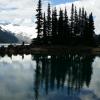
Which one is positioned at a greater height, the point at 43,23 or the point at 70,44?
the point at 43,23

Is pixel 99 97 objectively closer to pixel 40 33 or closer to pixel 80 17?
pixel 40 33

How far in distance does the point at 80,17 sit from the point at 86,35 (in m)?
28.5

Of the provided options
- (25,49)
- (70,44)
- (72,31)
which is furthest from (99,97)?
(72,31)

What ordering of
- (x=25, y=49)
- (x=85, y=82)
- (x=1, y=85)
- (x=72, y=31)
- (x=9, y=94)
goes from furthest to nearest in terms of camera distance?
(x=72, y=31) < (x=25, y=49) < (x=85, y=82) < (x=1, y=85) < (x=9, y=94)

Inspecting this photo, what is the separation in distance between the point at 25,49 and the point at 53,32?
1752cm

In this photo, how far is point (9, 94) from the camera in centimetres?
1838

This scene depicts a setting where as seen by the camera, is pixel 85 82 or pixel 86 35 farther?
pixel 86 35

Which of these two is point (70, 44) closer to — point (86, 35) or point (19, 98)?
point (86, 35)

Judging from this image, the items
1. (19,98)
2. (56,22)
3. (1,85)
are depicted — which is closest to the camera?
(19,98)

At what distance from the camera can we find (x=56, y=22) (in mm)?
91750

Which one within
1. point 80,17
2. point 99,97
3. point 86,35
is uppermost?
point 80,17

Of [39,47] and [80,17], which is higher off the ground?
[80,17]

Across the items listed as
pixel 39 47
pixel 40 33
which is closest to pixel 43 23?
pixel 40 33

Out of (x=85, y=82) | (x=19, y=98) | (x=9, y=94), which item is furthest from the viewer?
(x=85, y=82)
